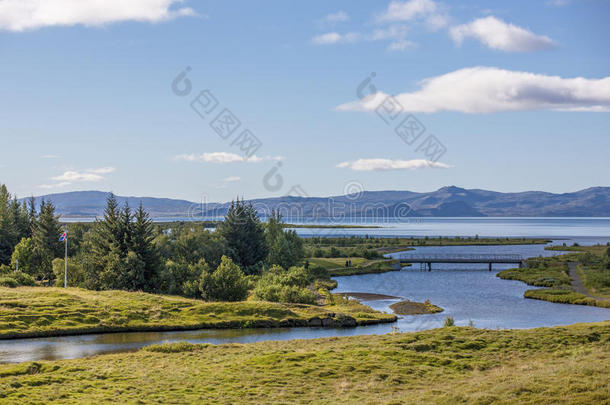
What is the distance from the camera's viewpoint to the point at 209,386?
85.4ft

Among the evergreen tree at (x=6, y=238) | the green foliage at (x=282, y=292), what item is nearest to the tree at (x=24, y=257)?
the evergreen tree at (x=6, y=238)

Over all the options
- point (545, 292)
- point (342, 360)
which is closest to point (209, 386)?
point (342, 360)

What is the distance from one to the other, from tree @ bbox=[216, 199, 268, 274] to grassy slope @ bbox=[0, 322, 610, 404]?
166 feet

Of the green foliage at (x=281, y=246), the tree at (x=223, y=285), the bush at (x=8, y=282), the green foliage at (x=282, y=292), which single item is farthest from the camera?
the green foliage at (x=281, y=246)

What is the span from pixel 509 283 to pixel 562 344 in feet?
201

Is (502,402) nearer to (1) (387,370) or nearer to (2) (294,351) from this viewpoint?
(1) (387,370)

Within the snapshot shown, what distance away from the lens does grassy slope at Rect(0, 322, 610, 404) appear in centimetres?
2259

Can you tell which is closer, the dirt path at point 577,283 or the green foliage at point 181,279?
the green foliage at point 181,279

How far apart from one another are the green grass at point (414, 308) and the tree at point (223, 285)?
18.7 metres

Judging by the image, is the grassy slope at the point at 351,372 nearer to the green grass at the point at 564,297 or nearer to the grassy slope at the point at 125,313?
the grassy slope at the point at 125,313

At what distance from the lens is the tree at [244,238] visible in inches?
3477

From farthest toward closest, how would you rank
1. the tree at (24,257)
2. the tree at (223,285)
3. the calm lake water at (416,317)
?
1. the tree at (24,257)
2. the tree at (223,285)
3. the calm lake water at (416,317)

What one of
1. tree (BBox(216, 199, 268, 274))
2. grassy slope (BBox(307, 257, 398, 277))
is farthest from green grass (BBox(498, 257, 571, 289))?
tree (BBox(216, 199, 268, 274))

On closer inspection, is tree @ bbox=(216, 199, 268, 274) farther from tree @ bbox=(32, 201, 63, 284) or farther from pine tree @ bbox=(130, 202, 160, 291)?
tree @ bbox=(32, 201, 63, 284)
